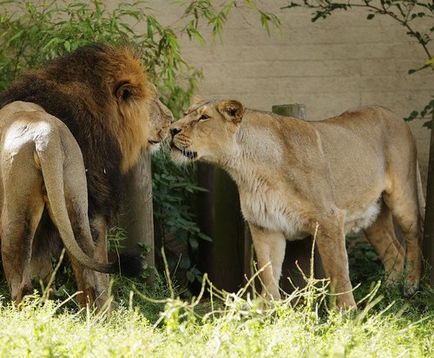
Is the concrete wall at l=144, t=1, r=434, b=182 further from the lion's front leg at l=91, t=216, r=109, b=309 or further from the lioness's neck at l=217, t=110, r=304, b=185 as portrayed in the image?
the lion's front leg at l=91, t=216, r=109, b=309

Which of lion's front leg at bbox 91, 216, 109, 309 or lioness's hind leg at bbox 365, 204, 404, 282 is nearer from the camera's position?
lion's front leg at bbox 91, 216, 109, 309

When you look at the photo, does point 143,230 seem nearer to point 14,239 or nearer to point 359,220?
point 359,220

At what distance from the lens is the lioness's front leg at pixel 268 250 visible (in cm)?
609

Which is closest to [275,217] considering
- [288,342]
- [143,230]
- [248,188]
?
[248,188]

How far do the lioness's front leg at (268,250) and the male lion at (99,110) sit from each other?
74 centimetres

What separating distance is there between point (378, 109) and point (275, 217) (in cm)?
120

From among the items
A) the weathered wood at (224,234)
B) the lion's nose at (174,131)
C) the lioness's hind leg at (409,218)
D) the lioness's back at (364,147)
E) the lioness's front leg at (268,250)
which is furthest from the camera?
the weathered wood at (224,234)

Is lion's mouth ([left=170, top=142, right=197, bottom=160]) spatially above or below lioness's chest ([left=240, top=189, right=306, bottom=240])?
above

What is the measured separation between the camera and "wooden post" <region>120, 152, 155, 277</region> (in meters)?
6.64

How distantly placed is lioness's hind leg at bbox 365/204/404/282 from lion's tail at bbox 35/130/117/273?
2461 mm

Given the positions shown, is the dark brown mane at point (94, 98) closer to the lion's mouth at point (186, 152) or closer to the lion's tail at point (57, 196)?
the lion's mouth at point (186, 152)

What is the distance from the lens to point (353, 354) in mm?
4023

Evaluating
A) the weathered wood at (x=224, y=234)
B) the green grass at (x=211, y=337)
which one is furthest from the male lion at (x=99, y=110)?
the weathered wood at (x=224, y=234)

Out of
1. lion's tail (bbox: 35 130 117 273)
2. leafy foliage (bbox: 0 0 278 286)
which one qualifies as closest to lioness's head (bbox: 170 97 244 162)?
leafy foliage (bbox: 0 0 278 286)
